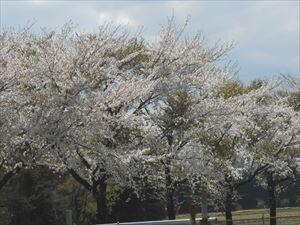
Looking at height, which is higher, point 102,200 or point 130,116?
point 130,116

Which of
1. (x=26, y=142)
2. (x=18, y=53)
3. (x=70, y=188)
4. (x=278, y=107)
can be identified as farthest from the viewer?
(x=70, y=188)

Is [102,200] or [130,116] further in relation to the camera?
[102,200]

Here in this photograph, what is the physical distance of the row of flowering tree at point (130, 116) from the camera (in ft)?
53.3

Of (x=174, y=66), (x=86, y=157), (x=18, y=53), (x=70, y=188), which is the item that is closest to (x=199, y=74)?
(x=174, y=66)

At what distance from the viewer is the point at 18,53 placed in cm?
1856

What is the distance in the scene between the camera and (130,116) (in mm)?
19109

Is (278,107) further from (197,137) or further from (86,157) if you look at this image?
(86,157)

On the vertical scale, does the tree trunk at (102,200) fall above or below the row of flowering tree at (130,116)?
below

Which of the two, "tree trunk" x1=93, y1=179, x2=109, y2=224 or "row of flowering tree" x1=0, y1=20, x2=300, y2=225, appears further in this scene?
"tree trunk" x1=93, y1=179, x2=109, y2=224

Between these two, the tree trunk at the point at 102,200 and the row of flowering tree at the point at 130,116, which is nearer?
the row of flowering tree at the point at 130,116

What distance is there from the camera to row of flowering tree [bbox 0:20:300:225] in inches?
640

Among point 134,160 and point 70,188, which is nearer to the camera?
point 134,160

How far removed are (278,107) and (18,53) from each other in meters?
13.5

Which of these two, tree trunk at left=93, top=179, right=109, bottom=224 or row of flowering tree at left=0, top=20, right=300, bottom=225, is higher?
row of flowering tree at left=0, top=20, right=300, bottom=225
